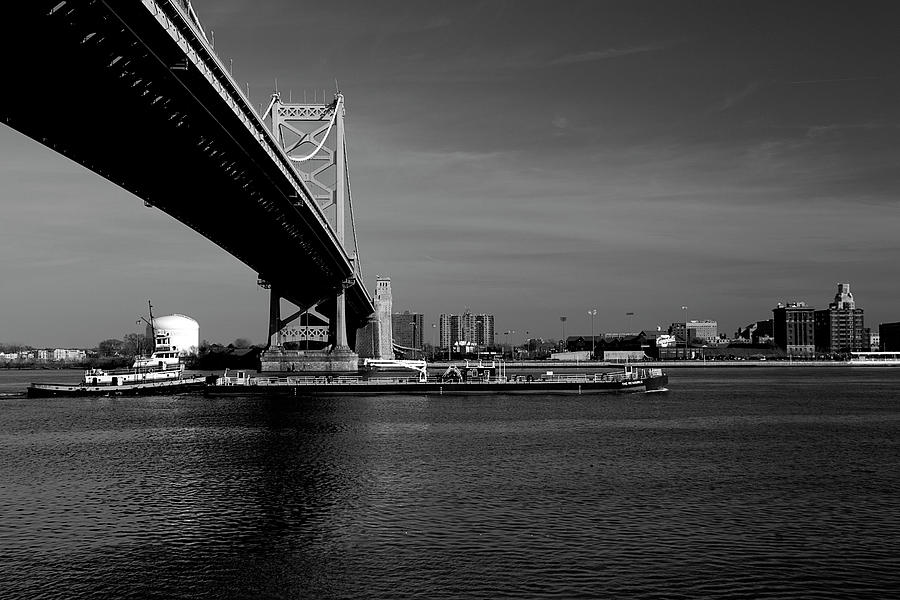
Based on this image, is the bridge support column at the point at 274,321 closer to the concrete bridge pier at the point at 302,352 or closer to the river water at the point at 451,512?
the concrete bridge pier at the point at 302,352

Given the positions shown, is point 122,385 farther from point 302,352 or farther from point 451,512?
point 451,512

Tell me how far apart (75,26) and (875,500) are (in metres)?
27.2

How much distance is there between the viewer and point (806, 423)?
4766 centimetres

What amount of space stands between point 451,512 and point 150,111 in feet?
71.7

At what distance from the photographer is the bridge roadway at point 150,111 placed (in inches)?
1103

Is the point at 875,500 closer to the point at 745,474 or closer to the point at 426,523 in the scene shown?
the point at 745,474

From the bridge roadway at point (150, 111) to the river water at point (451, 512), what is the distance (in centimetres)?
1336

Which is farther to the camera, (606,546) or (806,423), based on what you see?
(806,423)

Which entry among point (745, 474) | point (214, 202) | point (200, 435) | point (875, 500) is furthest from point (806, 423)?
point (214, 202)

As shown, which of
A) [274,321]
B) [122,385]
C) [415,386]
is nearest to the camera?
[415,386]

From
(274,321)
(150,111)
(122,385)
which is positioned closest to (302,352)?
(274,321)

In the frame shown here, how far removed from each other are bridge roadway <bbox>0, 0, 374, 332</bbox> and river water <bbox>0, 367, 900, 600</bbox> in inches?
526

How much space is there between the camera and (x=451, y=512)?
22.7 meters

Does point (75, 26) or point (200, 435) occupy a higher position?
point (75, 26)
